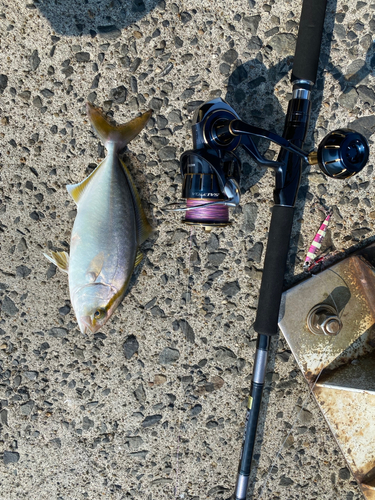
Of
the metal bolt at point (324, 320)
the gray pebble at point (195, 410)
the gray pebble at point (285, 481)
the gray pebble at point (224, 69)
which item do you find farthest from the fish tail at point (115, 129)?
the gray pebble at point (285, 481)

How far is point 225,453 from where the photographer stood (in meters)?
2.17

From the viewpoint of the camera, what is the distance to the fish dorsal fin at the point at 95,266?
1.87 metres

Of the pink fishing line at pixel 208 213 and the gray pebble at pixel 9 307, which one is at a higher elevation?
the pink fishing line at pixel 208 213

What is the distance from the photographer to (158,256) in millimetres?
2107

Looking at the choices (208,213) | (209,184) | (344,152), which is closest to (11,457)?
(208,213)

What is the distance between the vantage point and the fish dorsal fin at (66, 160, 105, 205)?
1.92m

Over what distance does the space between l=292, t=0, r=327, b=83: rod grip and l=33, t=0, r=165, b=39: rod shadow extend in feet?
2.69

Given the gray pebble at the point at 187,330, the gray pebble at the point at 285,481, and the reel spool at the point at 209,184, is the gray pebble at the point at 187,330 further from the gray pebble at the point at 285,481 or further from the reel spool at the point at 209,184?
the gray pebble at the point at 285,481

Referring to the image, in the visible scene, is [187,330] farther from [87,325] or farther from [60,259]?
[60,259]

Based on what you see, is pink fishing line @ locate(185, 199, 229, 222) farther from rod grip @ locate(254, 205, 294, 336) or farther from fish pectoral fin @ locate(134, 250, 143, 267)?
fish pectoral fin @ locate(134, 250, 143, 267)

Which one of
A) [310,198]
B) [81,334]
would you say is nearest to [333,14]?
[310,198]

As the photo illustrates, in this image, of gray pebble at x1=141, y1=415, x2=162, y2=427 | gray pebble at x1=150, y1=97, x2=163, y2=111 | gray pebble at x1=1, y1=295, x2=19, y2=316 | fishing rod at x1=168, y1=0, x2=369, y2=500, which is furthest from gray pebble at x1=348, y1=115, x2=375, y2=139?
gray pebble at x1=1, y1=295, x2=19, y2=316

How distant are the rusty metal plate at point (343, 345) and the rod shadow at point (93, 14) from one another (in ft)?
6.05

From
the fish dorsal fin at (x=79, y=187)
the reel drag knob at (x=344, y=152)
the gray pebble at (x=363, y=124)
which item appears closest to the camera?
the reel drag knob at (x=344, y=152)
